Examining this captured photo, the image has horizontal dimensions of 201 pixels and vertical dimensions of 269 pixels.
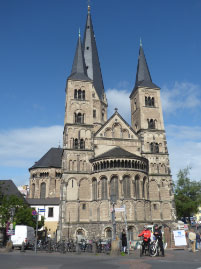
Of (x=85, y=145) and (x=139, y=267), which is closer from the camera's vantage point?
(x=139, y=267)

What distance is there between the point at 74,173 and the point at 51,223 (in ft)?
53.2

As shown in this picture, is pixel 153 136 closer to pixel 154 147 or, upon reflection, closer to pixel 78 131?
pixel 154 147

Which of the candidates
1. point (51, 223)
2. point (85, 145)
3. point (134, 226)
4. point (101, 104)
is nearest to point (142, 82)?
point (101, 104)

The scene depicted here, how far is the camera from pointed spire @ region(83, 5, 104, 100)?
5000cm

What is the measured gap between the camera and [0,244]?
2703cm

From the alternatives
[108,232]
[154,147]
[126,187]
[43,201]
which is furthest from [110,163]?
[43,201]

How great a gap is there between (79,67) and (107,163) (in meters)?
21.3

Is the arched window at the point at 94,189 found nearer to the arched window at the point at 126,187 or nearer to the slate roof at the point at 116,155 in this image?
the slate roof at the point at 116,155

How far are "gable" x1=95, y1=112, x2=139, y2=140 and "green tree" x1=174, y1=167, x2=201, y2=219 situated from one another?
22.2 m

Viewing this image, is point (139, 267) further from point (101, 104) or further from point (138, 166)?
point (101, 104)

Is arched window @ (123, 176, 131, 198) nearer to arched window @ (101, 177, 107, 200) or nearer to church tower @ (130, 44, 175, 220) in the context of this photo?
arched window @ (101, 177, 107, 200)

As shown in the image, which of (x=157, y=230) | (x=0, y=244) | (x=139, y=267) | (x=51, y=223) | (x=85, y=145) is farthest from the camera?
(x=51, y=223)

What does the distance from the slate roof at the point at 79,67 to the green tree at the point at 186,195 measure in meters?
32.7

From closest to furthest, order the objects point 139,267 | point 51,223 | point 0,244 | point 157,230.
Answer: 1. point 139,267
2. point 157,230
3. point 0,244
4. point 51,223
